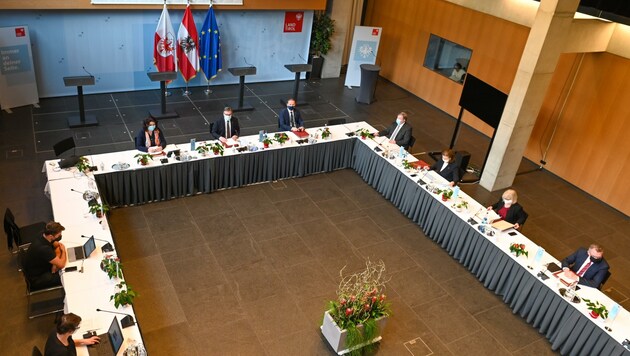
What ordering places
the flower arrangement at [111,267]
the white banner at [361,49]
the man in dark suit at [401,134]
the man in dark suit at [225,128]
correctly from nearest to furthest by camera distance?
1. the flower arrangement at [111,267]
2. the man in dark suit at [225,128]
3. the man in dark suit at [401,134]
4. the white banner at [361,49]

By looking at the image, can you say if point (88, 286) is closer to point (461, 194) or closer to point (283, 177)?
point (283, 177)

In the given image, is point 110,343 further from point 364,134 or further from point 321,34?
point 321,34

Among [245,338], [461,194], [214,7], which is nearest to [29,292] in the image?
[245,338]

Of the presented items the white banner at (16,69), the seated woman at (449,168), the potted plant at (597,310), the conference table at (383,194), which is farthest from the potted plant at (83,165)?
the potted plant at (597,310)

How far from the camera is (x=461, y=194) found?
354 inches

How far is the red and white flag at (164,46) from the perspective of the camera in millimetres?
12031

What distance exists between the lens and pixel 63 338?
495cm

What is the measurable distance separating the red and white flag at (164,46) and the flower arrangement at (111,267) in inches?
292

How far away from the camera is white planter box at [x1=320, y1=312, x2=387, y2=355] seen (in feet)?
20.7

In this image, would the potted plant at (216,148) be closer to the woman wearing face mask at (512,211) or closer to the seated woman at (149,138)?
the seated woman at (149,138)

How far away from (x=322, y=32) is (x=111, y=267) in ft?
34.4

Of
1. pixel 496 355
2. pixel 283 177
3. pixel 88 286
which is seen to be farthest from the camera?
pixel 283 177

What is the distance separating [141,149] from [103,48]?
477 cm

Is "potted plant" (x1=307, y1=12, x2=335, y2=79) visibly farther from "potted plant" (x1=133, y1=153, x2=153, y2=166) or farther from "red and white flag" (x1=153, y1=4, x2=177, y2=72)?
"potted plant" (x1=133, y1=153, x2=153, y2=166)
